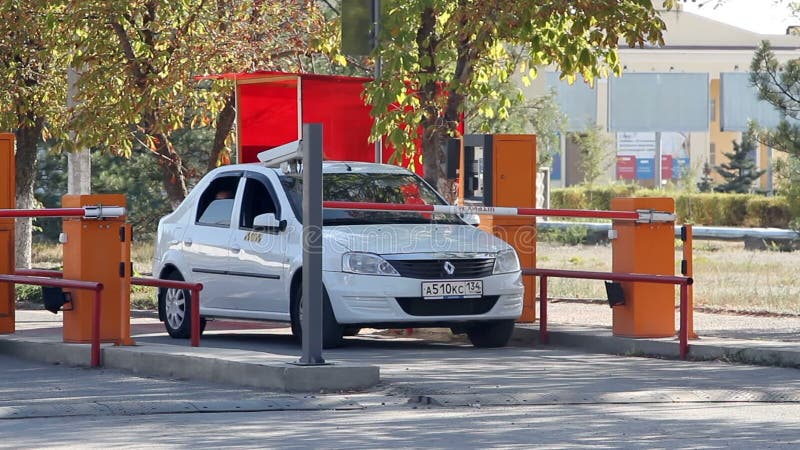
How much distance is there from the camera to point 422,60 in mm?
16672

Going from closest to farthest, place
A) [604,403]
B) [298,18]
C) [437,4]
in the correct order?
[604,403]
[437,4]
[298,18]

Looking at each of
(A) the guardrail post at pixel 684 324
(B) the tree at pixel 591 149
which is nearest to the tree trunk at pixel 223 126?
(A) the guardrail post at pixel 684 324

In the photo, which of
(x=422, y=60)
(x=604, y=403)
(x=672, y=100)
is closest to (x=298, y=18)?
(x=422, y=60)

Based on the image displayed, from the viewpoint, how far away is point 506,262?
13062 millimetres

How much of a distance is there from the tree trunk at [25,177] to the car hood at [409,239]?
1066 centimetres

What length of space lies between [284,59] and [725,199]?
2926 centimetres

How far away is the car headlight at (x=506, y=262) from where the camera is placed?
42.6 ft

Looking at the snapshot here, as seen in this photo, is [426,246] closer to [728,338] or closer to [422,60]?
[728,338]

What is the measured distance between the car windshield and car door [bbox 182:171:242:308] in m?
0.80

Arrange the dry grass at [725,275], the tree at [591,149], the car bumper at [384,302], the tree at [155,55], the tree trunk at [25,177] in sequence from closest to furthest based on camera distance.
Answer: the car bumper at [384,302] < the dry grass at [725,275] < the tree at [155,55] < the tree trunk at [25,177] < the tree at [591,149]

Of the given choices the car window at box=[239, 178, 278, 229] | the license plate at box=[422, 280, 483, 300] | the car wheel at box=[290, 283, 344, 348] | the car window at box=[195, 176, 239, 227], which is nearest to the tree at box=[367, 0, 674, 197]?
the car window at box=[195, 176, 239, 227]

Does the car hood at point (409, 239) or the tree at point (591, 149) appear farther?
the tree at point (591, 149)

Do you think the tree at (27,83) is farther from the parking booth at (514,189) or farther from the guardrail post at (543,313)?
the guardrail post at (543,313)

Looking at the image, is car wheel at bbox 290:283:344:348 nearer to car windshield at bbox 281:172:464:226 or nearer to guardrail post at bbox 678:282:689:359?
car windshield at bbox 281:172:464:226
